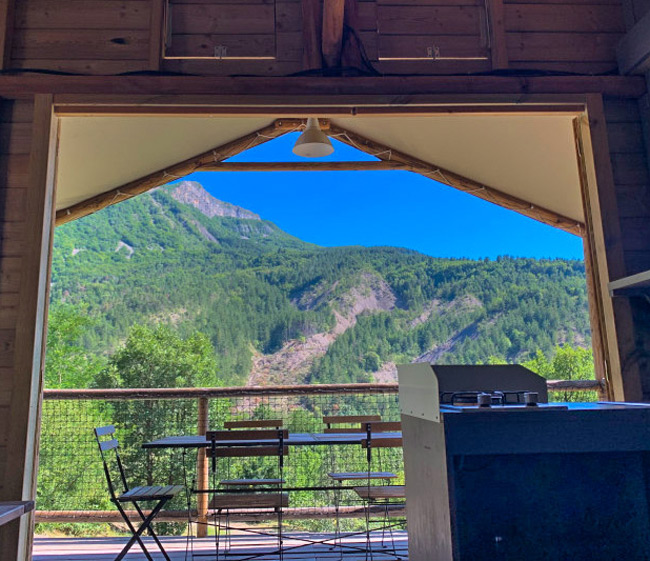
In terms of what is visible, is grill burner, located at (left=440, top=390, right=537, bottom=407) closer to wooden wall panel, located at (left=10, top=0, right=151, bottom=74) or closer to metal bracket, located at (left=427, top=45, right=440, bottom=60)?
metal bracket, located at (left=427, top=45, right=440, bottom=60)

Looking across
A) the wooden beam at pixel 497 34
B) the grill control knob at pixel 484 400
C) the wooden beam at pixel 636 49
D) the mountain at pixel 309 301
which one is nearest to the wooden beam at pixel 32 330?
the grill control knob at pixel 484 400

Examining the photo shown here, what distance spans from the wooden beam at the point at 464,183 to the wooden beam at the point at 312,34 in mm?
2495

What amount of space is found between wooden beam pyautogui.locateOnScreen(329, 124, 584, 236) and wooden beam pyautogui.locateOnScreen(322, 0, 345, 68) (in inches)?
100

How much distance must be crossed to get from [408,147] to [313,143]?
1547mm

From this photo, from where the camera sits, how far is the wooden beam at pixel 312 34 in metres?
3.46

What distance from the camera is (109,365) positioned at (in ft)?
55.0

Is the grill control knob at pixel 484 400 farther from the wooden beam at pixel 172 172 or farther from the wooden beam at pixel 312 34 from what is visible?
the wooden beam at pixel 172 172

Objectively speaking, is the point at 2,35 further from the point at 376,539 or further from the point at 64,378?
the point at 64,378

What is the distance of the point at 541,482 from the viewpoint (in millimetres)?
1663

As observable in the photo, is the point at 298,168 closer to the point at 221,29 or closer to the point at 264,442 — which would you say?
the point at 221,29

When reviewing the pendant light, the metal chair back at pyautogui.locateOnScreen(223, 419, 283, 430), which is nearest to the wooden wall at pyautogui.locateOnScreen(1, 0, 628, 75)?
the pendant light

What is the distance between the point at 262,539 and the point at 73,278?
65.8 feet

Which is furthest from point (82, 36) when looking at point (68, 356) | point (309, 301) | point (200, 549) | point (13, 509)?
point (309, 301)

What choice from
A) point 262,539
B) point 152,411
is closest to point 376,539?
point 262,539
